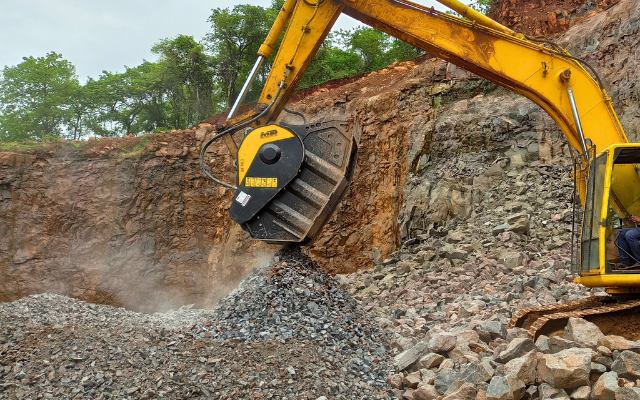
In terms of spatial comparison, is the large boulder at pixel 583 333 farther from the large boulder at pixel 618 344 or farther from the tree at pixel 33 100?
the tree at pixel 33 100

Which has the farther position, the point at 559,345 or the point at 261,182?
the point at 261,182

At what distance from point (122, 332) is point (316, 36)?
3764mm

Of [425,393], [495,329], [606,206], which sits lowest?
[425,393]

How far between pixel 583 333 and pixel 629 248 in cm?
88

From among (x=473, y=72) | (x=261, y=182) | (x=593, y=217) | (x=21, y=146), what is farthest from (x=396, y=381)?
(x=21, y=146)

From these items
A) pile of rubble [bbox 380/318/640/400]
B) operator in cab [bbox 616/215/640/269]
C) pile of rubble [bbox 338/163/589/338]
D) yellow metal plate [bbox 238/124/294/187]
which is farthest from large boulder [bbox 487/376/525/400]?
yellow metal plate [bbox 238/124/294/187]

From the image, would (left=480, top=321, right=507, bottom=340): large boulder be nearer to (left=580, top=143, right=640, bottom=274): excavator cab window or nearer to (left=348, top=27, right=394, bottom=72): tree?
(left=580, top=143, right=640, bottom=274): excavator cab window

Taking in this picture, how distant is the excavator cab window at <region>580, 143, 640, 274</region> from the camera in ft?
12.7

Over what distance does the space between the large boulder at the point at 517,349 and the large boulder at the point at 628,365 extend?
560mm

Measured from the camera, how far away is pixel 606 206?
3.88 metres

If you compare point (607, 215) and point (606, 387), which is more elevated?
point (607, 215)

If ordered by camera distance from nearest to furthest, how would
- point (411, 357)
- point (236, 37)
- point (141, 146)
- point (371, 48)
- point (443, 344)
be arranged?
point (443, 344), point (411, 357), point (141, 146), point (236, 37), point (371, 48)

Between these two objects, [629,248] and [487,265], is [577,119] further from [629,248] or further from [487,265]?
[487,265]

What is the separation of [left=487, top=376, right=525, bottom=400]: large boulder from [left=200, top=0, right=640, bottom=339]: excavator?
85 cm
